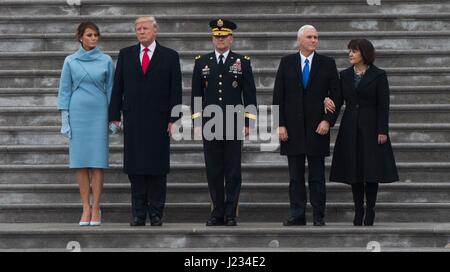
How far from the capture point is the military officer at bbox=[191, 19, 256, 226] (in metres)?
12.1

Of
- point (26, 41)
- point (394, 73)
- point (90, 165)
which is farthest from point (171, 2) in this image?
point (90, 165)

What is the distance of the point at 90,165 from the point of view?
12.1 m

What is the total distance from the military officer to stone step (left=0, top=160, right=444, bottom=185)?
0.99 meters

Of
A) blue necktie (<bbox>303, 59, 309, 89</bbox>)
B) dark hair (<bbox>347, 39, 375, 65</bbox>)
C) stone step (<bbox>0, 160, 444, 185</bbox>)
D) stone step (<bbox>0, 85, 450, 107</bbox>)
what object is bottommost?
stone step (<bbox>0, 160, 444, 185</bbox>)

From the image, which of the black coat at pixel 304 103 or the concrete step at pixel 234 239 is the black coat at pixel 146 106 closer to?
the concrete step at pixel 234 239

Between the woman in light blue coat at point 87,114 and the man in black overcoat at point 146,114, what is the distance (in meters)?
0.16

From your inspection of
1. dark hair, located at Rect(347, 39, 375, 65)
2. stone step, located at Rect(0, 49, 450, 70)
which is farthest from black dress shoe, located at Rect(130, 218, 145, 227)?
stone step, located at Rect(0, 49, 450, 70)

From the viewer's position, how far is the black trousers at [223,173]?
12.0 metres

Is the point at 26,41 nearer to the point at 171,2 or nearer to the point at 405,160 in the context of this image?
the point at 171,2

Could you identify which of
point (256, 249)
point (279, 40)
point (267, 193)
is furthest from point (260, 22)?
point (256, 249)

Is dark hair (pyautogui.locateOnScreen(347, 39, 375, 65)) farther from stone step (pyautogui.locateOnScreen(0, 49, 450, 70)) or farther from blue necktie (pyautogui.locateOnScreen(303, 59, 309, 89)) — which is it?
stone step (pyautogui.locateOnScreen(0, 49, 450, 70))

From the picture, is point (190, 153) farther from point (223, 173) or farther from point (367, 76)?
point (367, 76)
